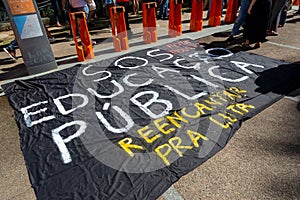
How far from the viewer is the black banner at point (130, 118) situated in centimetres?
225

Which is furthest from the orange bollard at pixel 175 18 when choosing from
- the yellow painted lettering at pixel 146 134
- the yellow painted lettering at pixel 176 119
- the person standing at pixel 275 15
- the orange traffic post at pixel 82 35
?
the yellow painted lettering at pixel 146 134

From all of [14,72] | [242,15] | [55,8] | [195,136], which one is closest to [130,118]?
[195,136]

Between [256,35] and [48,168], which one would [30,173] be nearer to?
[48,168]

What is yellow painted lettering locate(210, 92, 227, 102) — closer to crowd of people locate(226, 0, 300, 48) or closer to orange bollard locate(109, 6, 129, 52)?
crowd of people locate(226, 0, 300, 48)

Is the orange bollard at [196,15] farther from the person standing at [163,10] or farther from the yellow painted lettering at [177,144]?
the yellow painted lettering at [177,144]

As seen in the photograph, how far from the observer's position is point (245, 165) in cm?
234

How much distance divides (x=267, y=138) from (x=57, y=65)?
14.5ft

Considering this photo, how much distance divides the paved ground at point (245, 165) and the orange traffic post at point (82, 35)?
2.01 metres

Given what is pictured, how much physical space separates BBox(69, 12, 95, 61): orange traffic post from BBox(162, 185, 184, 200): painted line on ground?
3.83m

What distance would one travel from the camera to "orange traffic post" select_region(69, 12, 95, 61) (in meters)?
4.60

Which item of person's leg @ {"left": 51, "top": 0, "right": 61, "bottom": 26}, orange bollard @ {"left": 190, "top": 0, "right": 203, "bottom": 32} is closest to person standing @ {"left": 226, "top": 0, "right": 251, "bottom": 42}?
orange bollard @ {"left": 190, "top": 0, "right": 203, "bottom": 32}

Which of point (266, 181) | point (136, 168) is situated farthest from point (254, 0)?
point (136, 168)

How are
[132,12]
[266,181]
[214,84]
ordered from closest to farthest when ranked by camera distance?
1. [266,181]
2. [214,84]
3. [132,12]

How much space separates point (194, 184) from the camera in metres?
2.17
